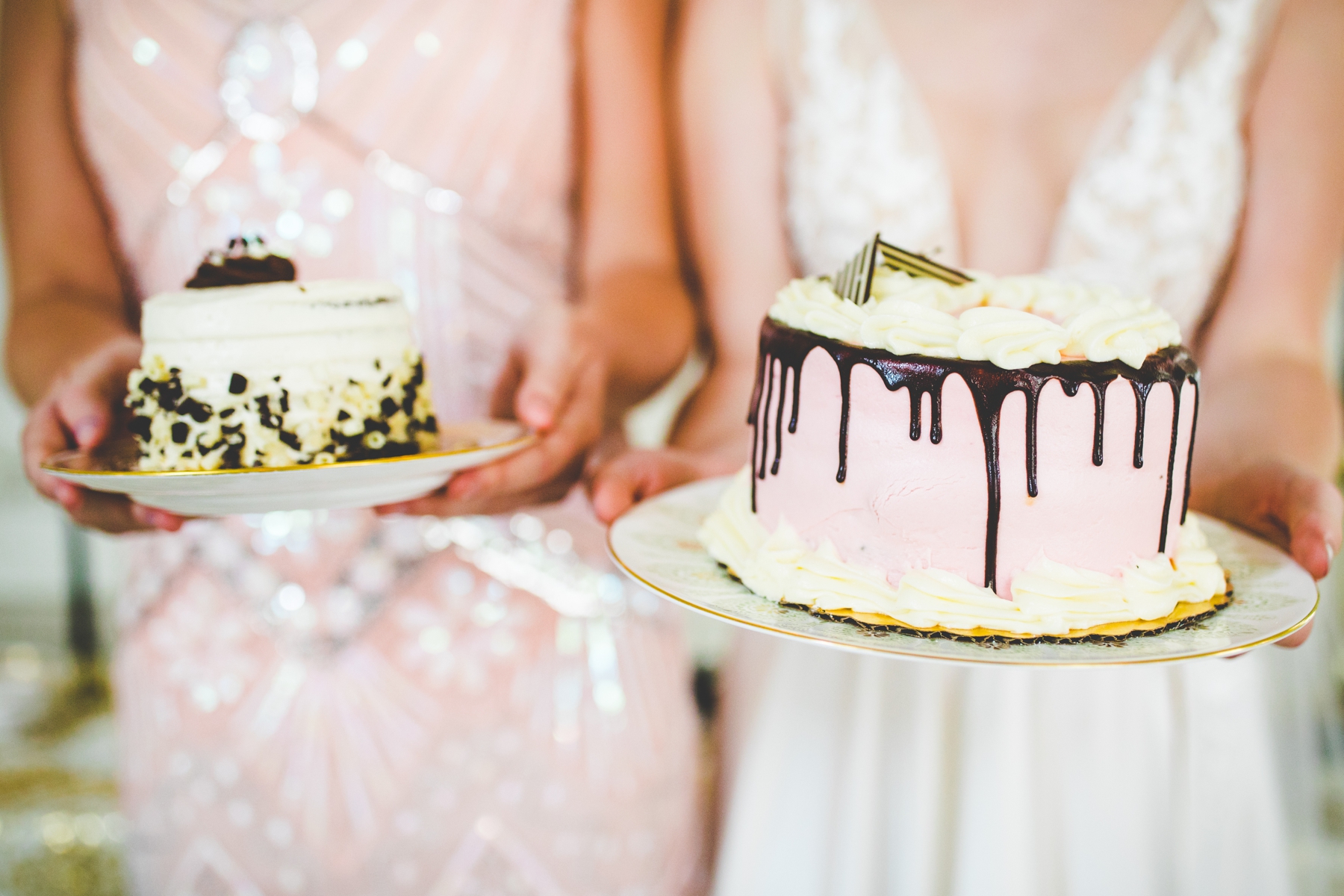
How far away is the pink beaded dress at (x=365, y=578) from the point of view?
1.95 metres

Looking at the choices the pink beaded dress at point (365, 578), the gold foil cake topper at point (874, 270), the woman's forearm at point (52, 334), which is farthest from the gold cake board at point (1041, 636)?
the woman's forearm at point (52, 334)

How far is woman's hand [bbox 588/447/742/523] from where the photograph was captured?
1616 mm

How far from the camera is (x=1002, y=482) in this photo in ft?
4.19

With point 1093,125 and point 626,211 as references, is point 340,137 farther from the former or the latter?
point 1093,125

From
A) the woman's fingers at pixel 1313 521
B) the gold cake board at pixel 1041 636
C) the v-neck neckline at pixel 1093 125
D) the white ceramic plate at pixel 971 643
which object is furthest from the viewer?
the v-neck neckline at pixel 1093 125

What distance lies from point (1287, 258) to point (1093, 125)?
1.83 feet

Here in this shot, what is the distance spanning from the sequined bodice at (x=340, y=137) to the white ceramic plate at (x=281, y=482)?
0.69m

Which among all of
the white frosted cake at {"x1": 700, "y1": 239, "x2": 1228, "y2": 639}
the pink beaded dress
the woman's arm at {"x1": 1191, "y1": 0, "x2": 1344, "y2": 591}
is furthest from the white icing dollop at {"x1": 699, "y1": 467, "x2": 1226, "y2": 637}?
the pink beaded dress

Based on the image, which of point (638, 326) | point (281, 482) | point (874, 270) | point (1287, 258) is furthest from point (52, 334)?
point (1287, 258)

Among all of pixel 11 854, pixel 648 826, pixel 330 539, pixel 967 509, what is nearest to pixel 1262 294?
pixel 967 509

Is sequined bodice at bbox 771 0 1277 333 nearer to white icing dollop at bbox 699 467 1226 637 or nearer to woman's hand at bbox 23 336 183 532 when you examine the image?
white icing dollop at bbox 699 467 1226 637

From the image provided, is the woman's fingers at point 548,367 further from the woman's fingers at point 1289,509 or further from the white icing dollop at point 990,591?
the woman's fingers at point 1289,509

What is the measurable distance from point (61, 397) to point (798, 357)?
50.8 inches

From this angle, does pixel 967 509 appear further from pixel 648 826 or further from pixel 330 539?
pixel 330 539
